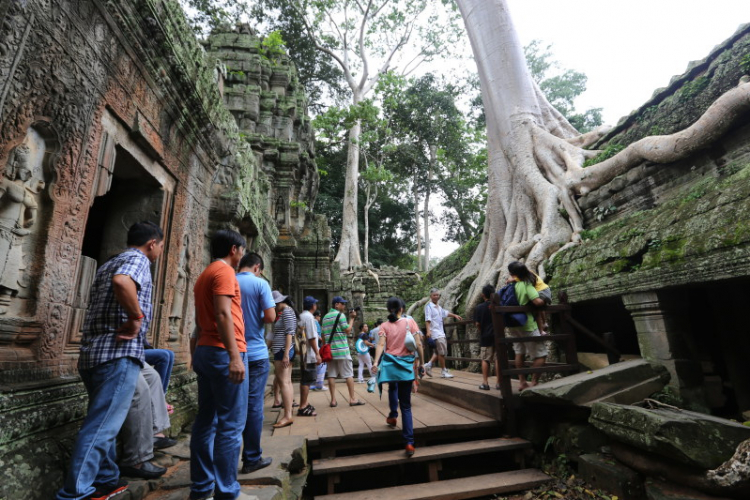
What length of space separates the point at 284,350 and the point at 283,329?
0.22 m

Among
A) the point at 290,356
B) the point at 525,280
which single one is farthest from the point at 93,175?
the point at 525,280

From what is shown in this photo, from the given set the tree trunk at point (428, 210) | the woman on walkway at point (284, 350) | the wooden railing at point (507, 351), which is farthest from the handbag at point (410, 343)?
the tree trunk at point (428, 210)

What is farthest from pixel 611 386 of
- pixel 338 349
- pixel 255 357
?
pixel 255 357

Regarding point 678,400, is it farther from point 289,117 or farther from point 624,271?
point 289,117

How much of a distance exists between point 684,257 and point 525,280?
4.49ft

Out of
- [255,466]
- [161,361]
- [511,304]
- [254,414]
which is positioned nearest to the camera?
[255,466]

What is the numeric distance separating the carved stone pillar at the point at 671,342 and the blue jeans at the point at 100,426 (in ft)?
13.4

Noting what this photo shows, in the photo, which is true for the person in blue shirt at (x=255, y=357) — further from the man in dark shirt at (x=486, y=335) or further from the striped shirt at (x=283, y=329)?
the man in dark shirt at (x=486, y=335)

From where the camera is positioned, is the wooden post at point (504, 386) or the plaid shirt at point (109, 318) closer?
the plaid shirt at point (109, 318)

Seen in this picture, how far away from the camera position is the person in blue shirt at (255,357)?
2.46m

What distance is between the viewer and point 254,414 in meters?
2.53

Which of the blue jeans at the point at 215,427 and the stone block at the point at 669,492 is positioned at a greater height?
the blue jeans at the point at 215,427

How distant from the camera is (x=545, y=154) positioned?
→ 23.8 ft

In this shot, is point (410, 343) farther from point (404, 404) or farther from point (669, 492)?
point (669, 492)
